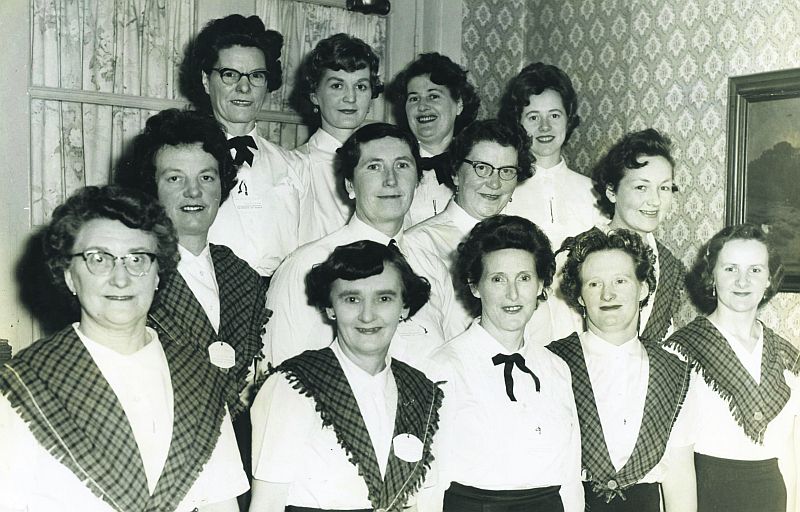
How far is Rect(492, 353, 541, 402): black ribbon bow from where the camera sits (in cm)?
284

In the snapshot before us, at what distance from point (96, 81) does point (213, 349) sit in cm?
170

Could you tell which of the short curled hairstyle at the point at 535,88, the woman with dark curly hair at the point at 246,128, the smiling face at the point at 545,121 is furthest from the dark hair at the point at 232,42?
the smiling face at the point at 545,121

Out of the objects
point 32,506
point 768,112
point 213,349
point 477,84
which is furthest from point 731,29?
point 32,506

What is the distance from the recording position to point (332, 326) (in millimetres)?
3158

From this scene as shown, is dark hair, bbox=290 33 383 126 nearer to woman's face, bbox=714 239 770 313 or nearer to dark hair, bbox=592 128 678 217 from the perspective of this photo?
dark hair, bbox=592 128 678 217

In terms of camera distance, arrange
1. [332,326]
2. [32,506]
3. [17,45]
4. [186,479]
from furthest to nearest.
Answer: [17,45] → [332,326] → [186,479] → [32,506]

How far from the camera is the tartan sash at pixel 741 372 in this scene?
3254 mm

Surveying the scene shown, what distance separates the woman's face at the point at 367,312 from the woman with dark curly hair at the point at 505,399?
0.29m

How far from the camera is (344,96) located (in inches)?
147

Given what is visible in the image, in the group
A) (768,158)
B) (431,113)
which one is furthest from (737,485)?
(431,113)

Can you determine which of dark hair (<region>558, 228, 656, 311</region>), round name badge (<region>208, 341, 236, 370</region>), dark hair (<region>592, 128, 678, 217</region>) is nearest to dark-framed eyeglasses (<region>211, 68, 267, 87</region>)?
round name badge (<region>208, 341, 236, 370</region>)

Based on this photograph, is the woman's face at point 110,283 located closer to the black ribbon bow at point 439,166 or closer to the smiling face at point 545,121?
the black ribbon bow at point 439,166

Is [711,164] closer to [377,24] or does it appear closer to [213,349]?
[377,24]

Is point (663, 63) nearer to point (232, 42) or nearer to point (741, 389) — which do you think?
point (741, 389)
